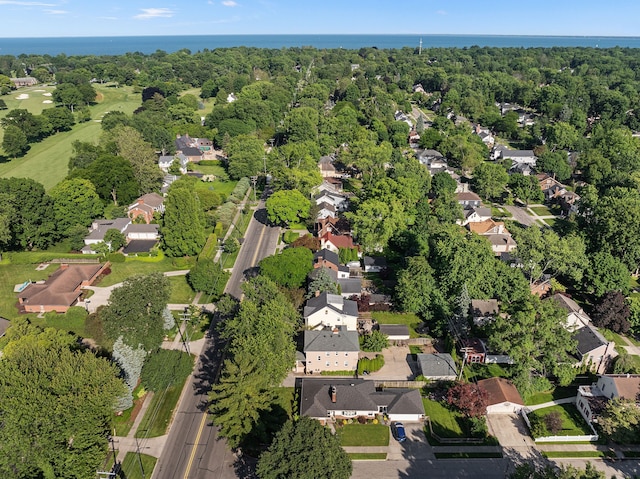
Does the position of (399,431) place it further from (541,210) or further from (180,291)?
(541,210)

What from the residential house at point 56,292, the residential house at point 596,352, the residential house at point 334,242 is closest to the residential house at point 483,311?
the residential house at point 596,352

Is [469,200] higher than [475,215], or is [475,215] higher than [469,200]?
[469,200]

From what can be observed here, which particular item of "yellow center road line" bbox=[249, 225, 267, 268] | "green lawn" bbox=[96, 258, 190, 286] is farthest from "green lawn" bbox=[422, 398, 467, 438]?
"green lawn" bbox=[96, 258, 190, 286]

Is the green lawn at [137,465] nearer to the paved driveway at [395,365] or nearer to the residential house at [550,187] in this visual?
the paved driveway at [395,365]

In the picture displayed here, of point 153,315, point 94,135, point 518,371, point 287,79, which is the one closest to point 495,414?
point 518,371

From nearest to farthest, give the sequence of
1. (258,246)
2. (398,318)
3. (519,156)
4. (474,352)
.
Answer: (474,352), (398,318), (258,246), (519,156)

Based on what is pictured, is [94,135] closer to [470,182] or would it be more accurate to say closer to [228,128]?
[228,128]

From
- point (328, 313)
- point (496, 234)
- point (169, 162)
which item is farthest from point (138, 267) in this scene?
point (496, 234)
